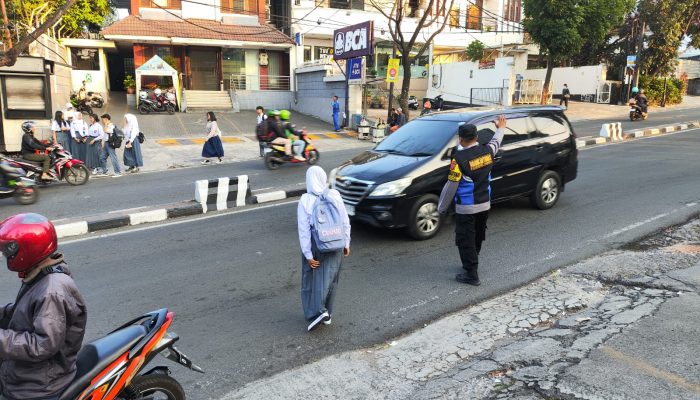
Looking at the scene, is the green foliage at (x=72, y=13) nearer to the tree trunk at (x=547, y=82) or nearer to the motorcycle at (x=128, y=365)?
the motorcycle at (x=128, y=365)

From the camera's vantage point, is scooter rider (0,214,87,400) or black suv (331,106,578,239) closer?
scooter rider (0,214,87,400)

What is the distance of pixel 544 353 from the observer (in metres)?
3.94

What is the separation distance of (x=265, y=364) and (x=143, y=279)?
8.47 ft

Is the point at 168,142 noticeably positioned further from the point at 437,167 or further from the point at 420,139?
the point at 437,167

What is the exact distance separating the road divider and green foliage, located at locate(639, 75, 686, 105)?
34.9 m

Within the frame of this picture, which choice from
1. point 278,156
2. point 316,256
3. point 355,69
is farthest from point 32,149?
point 355,69

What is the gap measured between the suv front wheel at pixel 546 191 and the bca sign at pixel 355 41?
47.2 feet

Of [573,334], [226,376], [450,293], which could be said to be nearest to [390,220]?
[450,293]

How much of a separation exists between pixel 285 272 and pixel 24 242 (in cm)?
388

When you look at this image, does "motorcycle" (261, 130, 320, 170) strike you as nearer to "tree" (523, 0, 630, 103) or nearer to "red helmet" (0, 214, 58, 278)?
"red helmet" (0, 214, 58, 278)

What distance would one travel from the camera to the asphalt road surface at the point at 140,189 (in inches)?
383

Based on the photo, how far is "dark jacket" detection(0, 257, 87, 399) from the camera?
2.29 meters

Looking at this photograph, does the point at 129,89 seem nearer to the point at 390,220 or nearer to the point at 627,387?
the point at 390,220

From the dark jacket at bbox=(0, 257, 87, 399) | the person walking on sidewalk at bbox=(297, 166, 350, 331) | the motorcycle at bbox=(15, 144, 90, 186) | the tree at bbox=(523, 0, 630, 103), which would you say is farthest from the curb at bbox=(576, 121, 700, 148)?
the dark jacket at bbox=(0, 257, 87, 399)
